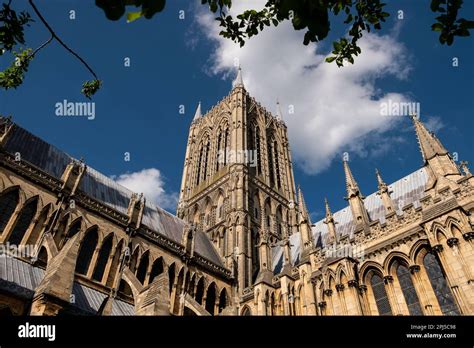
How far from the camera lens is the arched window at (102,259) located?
63.1ft

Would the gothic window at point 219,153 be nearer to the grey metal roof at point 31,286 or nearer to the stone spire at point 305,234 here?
the stone spire at point 305,234

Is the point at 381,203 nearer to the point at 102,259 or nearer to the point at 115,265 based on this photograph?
the point at 115,265

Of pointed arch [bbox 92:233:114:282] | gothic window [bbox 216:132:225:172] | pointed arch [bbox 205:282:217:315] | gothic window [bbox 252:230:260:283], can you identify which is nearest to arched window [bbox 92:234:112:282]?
pointed arch [bbox 92:233:114:282]

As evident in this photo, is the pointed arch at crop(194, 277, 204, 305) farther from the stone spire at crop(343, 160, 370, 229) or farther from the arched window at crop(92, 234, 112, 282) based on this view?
the stone spire at crop(343, 160, 370, 229)

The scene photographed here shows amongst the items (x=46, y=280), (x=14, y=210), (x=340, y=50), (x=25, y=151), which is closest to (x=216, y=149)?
(x=25, y=151)

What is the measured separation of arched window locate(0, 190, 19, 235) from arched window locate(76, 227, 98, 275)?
400cm

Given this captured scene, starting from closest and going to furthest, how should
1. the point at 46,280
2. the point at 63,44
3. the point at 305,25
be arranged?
the point at 305,25
the point at 63,44
the point at 46,280

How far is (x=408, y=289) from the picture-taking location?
15.7 m

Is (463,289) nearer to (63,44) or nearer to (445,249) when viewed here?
(445,249)

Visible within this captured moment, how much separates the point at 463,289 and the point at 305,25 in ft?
43.0

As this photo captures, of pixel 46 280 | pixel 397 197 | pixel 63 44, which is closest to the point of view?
pixel 63 44

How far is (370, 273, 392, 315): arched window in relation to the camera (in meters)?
16.1

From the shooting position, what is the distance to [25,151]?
20.5 m

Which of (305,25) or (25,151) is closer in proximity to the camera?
(305,25)
